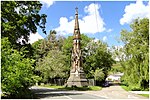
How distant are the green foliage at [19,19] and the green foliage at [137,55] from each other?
1160cm

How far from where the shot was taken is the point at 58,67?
65688 mm

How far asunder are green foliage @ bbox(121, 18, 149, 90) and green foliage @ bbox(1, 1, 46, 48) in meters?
11.6

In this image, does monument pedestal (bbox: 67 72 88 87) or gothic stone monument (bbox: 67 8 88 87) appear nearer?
monument pedestal (bbox: 67 72 88 87)

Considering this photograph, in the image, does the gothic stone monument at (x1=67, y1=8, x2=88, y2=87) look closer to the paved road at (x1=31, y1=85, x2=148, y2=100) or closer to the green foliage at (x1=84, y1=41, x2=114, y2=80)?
the green foliage at (x1=84, y1=41, x2=114, y2=80)

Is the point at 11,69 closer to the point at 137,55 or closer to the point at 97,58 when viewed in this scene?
the point at 137,55

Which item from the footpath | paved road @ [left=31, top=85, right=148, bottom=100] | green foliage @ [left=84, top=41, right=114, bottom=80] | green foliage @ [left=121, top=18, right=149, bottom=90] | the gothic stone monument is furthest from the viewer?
green foliage @ [left=84, top=41, right=114, bottom=80]

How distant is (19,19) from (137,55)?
1583 centimetres

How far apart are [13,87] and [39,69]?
48.9 m

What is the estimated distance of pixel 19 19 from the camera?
2458 centimetres

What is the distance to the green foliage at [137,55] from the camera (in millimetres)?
32644

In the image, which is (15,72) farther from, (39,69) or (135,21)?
(39,69)

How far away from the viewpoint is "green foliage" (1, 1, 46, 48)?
859 inches

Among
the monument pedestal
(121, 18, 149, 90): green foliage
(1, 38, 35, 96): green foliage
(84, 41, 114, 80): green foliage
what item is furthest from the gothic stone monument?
(1, 38, 35, 96): green foliage

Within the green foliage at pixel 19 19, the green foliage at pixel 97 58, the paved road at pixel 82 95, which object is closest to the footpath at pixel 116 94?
the paved road at pixel 82 95
